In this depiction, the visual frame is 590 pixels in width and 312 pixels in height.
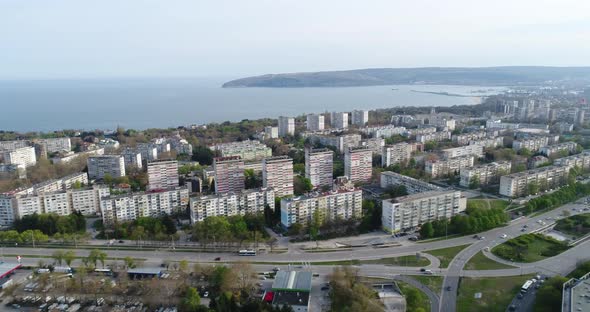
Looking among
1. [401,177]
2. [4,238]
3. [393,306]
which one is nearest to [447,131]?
[401,177]

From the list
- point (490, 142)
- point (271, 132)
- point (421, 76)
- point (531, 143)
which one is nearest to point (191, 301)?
point (490, 142)

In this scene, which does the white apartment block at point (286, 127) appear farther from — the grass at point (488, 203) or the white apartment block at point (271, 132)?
the grass at point (488, 203)

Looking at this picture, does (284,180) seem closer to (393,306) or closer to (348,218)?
(348,218)

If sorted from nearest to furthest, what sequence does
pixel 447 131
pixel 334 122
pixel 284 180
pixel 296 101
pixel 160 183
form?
pixel 284 180 < pixel 160 183 < pixel 447 131 < pixel 334 122 < pixel 296 101

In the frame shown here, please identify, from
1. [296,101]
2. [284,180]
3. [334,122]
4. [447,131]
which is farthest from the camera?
[296,101]

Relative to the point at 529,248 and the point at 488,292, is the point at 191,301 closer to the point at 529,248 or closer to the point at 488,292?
the point at 488,292

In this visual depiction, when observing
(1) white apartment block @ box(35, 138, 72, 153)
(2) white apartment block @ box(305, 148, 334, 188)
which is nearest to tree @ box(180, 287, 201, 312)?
(2) white apartment block @ box(305, 148, 334, 188)

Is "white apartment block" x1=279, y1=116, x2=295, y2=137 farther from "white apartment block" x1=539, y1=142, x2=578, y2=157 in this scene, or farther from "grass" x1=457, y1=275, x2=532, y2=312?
"grass" x1=457, y1=275, x2=532, y2=312

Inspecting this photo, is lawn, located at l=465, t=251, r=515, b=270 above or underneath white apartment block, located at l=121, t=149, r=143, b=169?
underneath
